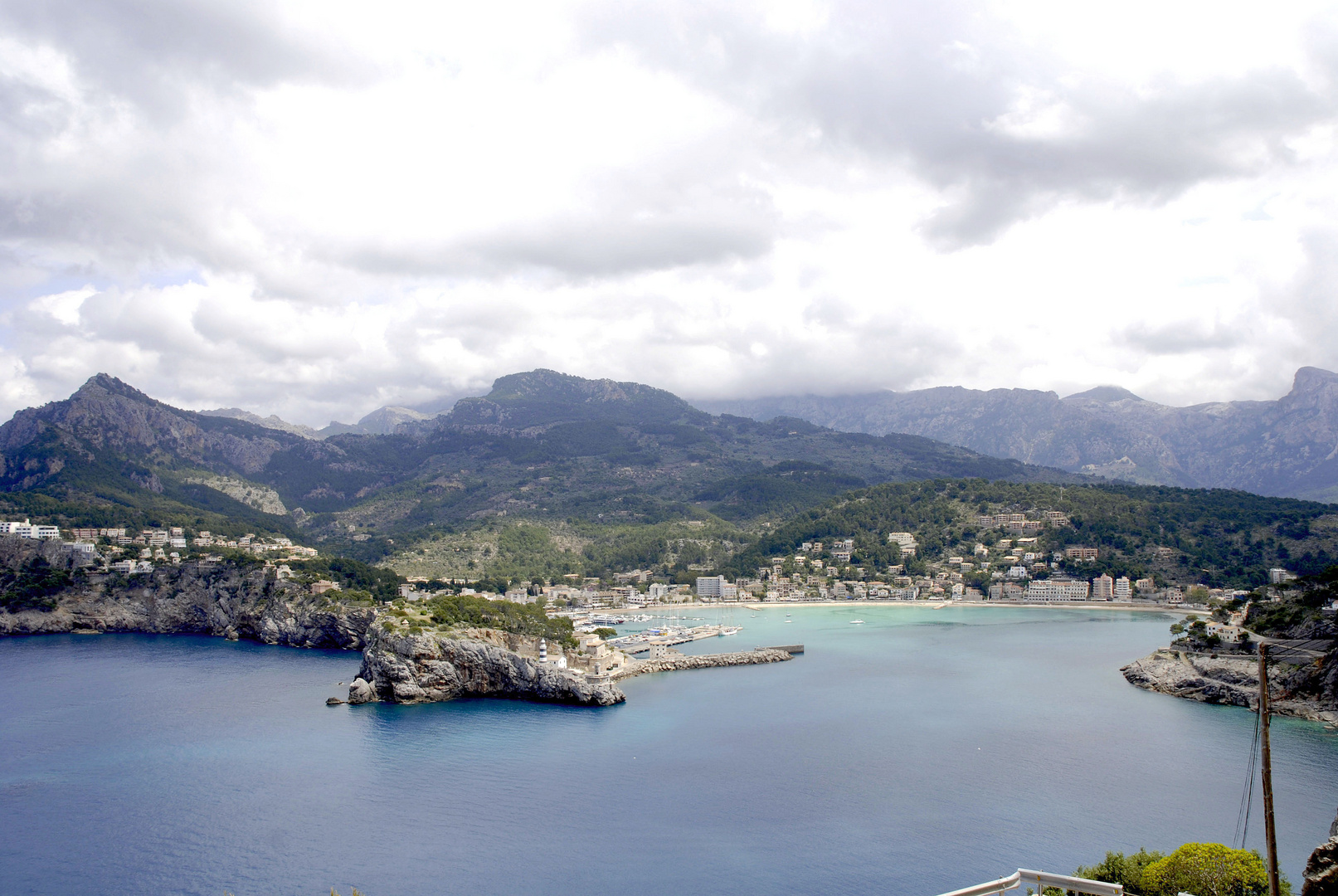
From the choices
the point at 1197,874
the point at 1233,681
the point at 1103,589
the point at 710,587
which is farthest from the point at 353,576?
the point at 1103,589

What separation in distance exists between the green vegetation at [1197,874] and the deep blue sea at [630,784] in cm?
383

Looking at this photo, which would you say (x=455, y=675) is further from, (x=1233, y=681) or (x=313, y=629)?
(x=1233, y=681)

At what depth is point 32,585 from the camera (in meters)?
75.2

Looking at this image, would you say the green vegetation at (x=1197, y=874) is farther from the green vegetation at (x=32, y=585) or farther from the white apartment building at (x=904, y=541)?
the white apartment building at (x=904, y=541)

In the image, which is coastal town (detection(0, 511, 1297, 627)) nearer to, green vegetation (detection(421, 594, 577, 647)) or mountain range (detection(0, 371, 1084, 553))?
mountain range (detection(0, 371, 1084, 553))

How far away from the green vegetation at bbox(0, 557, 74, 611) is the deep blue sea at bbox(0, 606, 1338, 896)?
24.4 metres

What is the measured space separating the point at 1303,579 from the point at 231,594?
273ft

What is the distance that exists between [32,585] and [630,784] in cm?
7072

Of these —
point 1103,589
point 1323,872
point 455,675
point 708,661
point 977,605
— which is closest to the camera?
point 1323,872

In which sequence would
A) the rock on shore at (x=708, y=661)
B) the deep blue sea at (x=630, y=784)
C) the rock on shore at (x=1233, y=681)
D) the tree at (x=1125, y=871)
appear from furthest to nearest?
the rock on shore at (x=708, y=661), the rock on shore at (x=1233, y=681), the deep blue sea at (x=630, y=784), the tree at (x=1125, y=871)

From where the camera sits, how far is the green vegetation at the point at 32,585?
2906 inches

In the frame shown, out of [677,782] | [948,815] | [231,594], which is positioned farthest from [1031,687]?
[231,594]

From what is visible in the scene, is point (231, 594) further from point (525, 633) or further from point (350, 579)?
point (525, 633)

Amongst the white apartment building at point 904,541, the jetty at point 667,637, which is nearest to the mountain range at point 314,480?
the white apartment building at point 904,541
